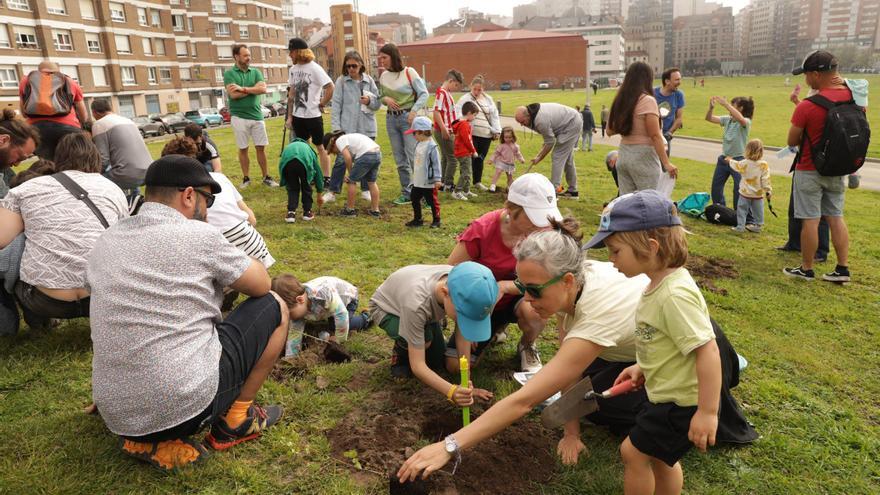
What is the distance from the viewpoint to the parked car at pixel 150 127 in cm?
3008

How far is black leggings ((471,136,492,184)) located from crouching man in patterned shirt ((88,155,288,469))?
726cm

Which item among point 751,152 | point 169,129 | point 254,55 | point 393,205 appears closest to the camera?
point 751,152

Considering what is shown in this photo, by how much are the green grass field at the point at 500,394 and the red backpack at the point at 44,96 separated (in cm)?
309

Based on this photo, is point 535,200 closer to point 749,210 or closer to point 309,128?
point 749,210

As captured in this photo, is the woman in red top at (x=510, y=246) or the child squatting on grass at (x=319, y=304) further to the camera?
the child squatting on grass at (x=319, y=304)

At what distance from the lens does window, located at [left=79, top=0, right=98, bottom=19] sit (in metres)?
39.0

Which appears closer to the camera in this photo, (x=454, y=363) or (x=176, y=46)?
(x=454, y=363)

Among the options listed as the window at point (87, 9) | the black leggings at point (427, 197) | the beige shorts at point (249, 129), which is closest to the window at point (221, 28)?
the window at point (87, 9)

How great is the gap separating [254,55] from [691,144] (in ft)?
169

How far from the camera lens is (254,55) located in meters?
58.5

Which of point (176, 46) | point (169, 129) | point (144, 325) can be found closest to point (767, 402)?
point (144, 325)

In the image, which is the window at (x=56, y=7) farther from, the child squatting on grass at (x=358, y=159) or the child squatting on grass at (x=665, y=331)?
the child squatting on grass at (x=665, y=331)

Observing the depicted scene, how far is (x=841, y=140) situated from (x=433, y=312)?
4.30 metres

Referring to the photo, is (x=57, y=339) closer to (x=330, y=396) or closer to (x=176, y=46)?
(x=330, y=396)
